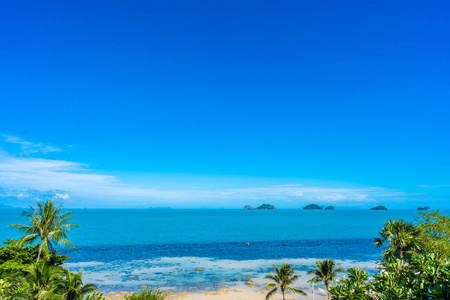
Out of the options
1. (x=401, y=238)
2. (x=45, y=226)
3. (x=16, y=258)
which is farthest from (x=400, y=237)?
(x=16, y=258)

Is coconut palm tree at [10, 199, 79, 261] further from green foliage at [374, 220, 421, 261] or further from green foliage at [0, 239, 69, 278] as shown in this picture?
green foliage at [374, 220, 421, 261]

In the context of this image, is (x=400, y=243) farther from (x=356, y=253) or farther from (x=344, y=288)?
(x=356, y=253)

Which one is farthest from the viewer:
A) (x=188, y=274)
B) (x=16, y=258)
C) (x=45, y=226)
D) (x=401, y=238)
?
(x=188, y=274)

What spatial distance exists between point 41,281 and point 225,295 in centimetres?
3336

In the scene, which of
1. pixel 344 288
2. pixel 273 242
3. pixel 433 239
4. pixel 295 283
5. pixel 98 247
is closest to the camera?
pixel 344 288

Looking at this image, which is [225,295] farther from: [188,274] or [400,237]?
[400,237]

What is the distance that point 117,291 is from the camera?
54.0 metres

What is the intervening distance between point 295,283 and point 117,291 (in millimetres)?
37942

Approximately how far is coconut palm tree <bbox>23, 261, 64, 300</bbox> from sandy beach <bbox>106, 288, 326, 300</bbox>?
2170 centimetres

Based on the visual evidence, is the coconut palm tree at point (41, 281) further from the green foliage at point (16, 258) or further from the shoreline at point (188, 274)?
the shoreline at point (188, 274)

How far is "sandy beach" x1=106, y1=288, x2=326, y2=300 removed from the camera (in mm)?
50812

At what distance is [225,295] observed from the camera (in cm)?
5231

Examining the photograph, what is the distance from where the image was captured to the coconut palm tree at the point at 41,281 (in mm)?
28094

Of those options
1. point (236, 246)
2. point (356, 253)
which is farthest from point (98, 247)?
point (356, 253)
